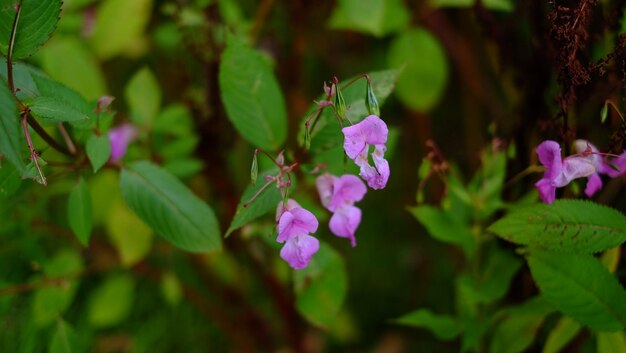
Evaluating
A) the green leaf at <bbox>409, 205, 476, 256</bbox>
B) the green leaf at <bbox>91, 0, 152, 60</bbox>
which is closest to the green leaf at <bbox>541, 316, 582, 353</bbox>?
the green leaf at <bbox>409, 205, 476, 256</bbox>

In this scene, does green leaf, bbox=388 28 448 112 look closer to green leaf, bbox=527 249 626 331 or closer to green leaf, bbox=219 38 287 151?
green leaf, bbox=219 38 287 151

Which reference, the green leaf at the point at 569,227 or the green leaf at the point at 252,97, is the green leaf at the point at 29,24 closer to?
the green leaf at the point at 252,97

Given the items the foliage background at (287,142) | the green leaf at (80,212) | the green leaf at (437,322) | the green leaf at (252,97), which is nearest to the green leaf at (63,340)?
the foliage background at (287,142)

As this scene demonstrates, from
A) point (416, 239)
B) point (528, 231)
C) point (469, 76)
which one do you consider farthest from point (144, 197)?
point (416, 239)

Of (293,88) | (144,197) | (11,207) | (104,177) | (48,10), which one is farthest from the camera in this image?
(293,88)

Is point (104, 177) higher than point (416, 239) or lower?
higher

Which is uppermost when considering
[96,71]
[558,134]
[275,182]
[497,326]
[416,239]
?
[558,134]

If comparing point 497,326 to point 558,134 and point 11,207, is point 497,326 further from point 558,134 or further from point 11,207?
point 11,207
